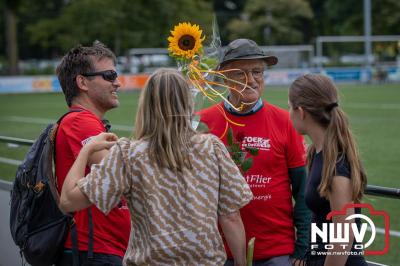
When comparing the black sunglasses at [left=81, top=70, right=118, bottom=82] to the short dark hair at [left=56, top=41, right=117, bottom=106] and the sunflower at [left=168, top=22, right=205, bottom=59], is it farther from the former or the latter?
the sunflower at [left=168, top=22, right=205, bottom=59]

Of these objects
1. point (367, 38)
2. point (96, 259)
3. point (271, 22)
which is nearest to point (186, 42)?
point (96, 259)

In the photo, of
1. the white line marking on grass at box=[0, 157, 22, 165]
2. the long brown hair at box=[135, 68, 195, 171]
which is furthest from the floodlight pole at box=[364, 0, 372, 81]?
the long brown hair at box=[135, 68, 195, 171]

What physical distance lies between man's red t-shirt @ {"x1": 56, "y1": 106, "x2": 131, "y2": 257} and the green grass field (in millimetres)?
1269

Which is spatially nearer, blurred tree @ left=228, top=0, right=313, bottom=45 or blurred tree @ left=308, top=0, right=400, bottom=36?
blurred tree @ left=308, top=0, right=400, bottom=36

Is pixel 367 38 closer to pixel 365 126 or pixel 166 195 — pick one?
pixel 365 126

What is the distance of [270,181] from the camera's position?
3602mm

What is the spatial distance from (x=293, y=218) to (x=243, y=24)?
59234mm

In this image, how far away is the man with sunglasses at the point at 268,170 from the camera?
Answer: 3.59 metres

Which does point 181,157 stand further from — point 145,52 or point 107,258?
point 145,52

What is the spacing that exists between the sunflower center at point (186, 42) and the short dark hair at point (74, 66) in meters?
0.53

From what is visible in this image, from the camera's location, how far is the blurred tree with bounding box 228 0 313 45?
203 feet

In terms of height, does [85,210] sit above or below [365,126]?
above

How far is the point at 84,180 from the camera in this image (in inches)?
107

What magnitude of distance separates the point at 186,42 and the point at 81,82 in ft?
2.04
